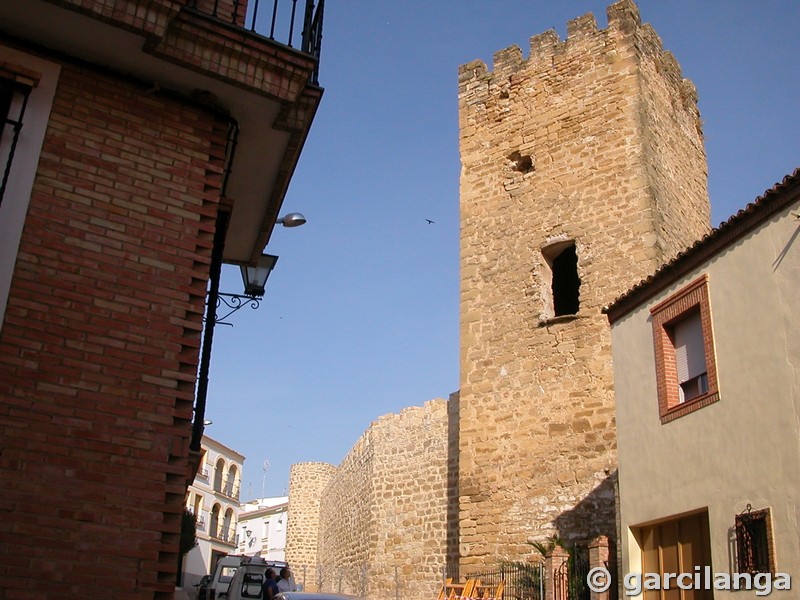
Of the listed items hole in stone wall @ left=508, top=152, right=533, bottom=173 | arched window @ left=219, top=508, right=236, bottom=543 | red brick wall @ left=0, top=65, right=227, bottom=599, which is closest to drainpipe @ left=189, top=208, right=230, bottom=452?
red brick wall @ left=0, top=65, right=227, bottom=599

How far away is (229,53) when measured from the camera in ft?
20.6

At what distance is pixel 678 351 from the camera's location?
10.1 metres

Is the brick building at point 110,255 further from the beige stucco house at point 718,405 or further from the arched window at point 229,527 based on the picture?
the arched window at point 229,527

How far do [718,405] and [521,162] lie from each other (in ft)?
31.5

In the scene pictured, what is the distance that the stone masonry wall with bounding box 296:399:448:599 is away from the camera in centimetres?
2014

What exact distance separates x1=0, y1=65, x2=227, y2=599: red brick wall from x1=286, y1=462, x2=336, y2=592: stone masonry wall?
32929 mm

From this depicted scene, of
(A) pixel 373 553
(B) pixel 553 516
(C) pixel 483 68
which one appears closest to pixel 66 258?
(B) pixel 553 516

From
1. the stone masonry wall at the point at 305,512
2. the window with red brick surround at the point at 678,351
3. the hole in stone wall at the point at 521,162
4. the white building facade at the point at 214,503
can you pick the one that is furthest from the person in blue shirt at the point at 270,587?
the white building facade at the point at 214,503

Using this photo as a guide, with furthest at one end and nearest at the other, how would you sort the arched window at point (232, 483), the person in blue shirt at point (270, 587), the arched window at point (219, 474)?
the arched window at point (232, 483), the arched window at point (219, 474), the person in blue shirt at point (270, 587)

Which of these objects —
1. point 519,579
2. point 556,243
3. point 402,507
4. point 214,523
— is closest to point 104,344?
point 519,579

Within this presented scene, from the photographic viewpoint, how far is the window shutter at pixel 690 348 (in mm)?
9711

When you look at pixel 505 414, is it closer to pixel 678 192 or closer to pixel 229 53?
pixel 678 192

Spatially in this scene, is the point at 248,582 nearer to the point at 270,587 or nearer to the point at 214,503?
the point at 270,587

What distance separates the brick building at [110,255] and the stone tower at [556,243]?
9.37m
